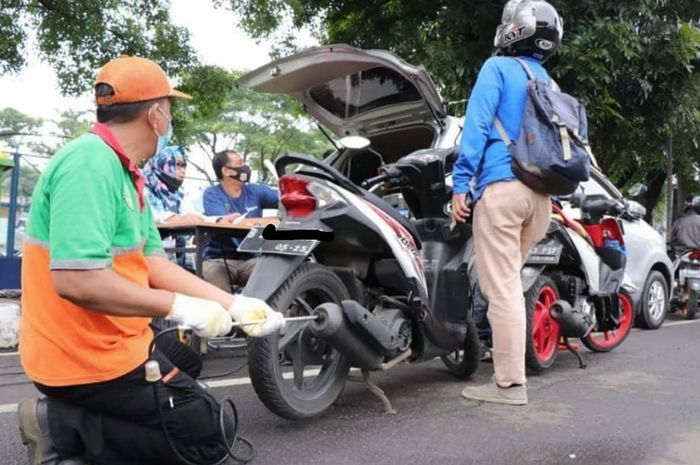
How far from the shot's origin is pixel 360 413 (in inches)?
137

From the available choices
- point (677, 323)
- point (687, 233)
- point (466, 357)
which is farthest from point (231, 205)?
point (687, 233)

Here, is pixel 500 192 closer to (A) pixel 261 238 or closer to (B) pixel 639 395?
(A) pixel 261 238

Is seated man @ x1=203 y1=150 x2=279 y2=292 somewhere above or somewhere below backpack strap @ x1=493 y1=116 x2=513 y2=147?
below

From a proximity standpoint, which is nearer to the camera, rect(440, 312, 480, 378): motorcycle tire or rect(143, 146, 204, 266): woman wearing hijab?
rect(440, 312, 480, 378): motorcycle tire

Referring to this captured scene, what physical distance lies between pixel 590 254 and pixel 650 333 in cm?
264

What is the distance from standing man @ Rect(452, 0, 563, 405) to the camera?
356cm

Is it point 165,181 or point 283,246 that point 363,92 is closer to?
point 165,181

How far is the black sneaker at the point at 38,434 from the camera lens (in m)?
2.28

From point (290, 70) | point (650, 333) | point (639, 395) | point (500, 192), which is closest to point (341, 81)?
point (290, 70)

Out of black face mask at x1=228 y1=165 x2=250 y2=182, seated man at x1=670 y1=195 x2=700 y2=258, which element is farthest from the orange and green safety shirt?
seated man at x1=670 y1=195 x2=700 y2=258

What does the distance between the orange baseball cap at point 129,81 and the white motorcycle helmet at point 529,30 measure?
2.15 meters

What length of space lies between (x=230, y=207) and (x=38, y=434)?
3.56 meters

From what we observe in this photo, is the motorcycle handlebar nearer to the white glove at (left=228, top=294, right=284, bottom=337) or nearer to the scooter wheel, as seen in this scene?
the scooter wheel

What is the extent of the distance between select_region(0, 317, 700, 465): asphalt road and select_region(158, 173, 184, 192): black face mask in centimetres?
156
